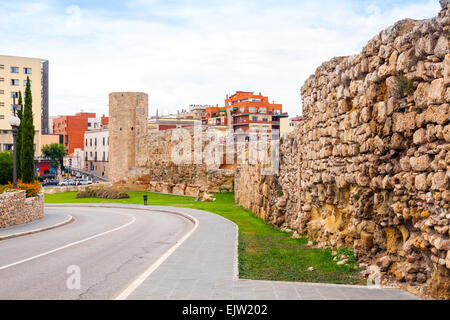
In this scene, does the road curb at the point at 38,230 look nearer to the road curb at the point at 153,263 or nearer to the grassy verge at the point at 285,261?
the road curb at the point at 153,263

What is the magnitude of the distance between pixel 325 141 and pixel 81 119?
348 feet

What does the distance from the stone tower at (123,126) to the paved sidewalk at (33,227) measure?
29484 millimetres

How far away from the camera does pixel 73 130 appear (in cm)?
10975

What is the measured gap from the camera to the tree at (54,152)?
91625 millimetres

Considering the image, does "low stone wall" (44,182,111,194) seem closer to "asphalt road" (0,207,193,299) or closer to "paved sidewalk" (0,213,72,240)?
"paved sidewalk" (0,213,72,240)

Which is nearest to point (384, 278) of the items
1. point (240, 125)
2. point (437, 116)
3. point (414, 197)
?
point (414, 197)

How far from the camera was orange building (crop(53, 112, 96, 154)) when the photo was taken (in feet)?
355

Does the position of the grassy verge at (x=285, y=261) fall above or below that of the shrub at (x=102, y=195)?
above

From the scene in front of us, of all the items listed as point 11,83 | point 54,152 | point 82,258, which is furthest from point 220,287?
point 54,152

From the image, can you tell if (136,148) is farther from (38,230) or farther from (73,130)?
(73,130)

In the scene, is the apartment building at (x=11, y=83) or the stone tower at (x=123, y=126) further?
the apartment building at (x=11, y=83)

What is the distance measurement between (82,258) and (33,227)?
954 cm

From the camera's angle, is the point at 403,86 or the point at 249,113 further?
the point at 249,113

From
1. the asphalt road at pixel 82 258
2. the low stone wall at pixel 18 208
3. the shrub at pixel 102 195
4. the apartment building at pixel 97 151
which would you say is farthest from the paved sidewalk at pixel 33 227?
the apartment building at pixel 97 151
